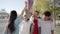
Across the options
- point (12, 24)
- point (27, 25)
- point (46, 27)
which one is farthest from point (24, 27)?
point (46, 27)

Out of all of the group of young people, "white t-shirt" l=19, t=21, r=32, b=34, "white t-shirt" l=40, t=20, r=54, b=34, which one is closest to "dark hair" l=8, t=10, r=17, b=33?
the group of young people

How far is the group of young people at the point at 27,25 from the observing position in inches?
108

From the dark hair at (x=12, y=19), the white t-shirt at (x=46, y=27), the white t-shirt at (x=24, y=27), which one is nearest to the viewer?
the dark hair at (x=12, y=19)

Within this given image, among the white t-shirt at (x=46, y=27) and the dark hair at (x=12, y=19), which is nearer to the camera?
the dark hair at (x=12, y=19)

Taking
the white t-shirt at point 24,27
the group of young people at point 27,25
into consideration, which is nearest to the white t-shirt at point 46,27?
the group of young people at point 27,25

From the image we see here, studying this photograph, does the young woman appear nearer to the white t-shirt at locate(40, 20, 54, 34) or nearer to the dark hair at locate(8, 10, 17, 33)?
the dark hair at locate(8, 10, 17, 33)

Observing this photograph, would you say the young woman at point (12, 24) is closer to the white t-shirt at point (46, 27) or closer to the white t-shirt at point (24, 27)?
the white t-shirt at point (24, 27)

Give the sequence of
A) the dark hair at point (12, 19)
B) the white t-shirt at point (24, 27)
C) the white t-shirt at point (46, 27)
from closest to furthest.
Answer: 1. the dark hair at point (12, 19)
2. the white t-shirt at point (24, 27)
3. the white t-shirt at point (46, 27)

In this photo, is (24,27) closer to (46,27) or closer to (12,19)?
(12,19)

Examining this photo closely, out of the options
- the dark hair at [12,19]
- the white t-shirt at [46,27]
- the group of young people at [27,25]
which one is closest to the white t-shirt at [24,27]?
the group of young people at [27,25]

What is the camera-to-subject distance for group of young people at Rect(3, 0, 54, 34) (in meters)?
2.75

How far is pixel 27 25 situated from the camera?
112 inches

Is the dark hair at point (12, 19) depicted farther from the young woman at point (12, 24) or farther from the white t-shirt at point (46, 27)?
the white t-shirt at point (46, 27)

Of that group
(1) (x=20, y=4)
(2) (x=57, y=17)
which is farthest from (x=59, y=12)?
(1) (x=20, y=4)
